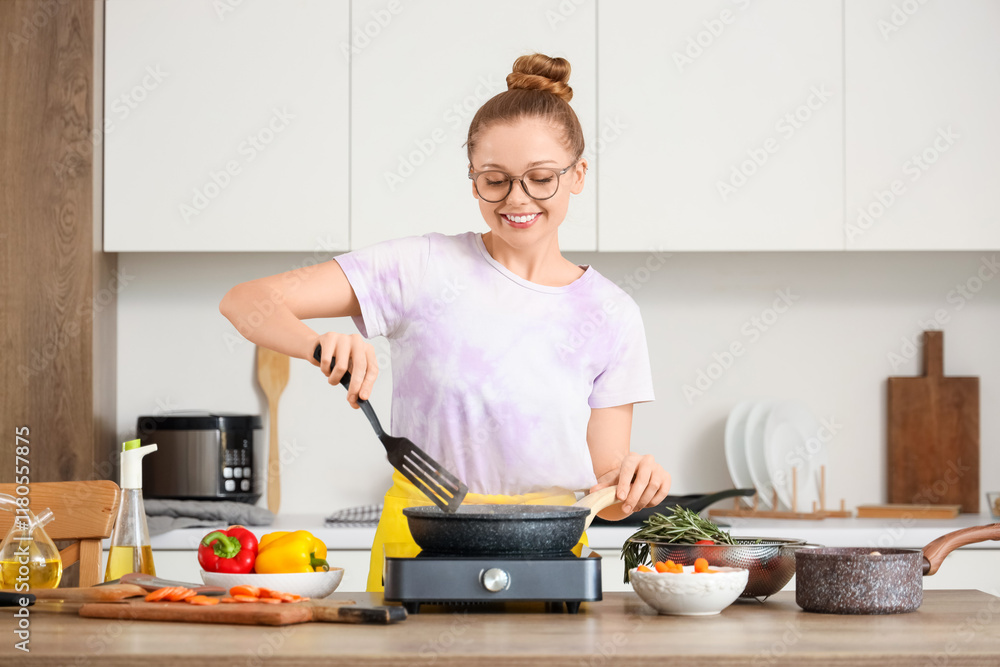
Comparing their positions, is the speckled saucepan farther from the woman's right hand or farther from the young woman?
the woman's right hand

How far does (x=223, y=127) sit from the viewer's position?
103 inches

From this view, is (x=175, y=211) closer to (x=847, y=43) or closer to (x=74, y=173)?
(x=74, y=173)

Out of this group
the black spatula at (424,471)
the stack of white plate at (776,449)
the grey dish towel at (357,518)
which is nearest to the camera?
the black spatula at (424,471)

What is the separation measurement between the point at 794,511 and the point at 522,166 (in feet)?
5.50

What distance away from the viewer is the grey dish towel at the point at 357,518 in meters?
2.52

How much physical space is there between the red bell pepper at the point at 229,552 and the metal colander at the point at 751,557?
1.60ft

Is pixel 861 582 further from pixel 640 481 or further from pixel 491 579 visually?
pixel 491 579

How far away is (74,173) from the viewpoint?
2.55 m

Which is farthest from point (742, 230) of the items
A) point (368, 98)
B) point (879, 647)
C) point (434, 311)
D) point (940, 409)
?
point (879, 647)

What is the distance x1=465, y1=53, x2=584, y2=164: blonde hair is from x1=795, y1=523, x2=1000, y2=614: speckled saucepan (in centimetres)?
70

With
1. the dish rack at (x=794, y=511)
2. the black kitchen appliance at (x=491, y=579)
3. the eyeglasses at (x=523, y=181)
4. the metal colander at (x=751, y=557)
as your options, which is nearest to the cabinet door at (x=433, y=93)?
the dish rack at (x=794, y=511)

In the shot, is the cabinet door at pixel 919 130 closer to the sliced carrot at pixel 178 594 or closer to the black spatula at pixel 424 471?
the black spatula at pixel 424 471

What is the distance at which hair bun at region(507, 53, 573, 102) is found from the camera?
153 cm

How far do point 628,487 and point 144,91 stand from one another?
1.89m
